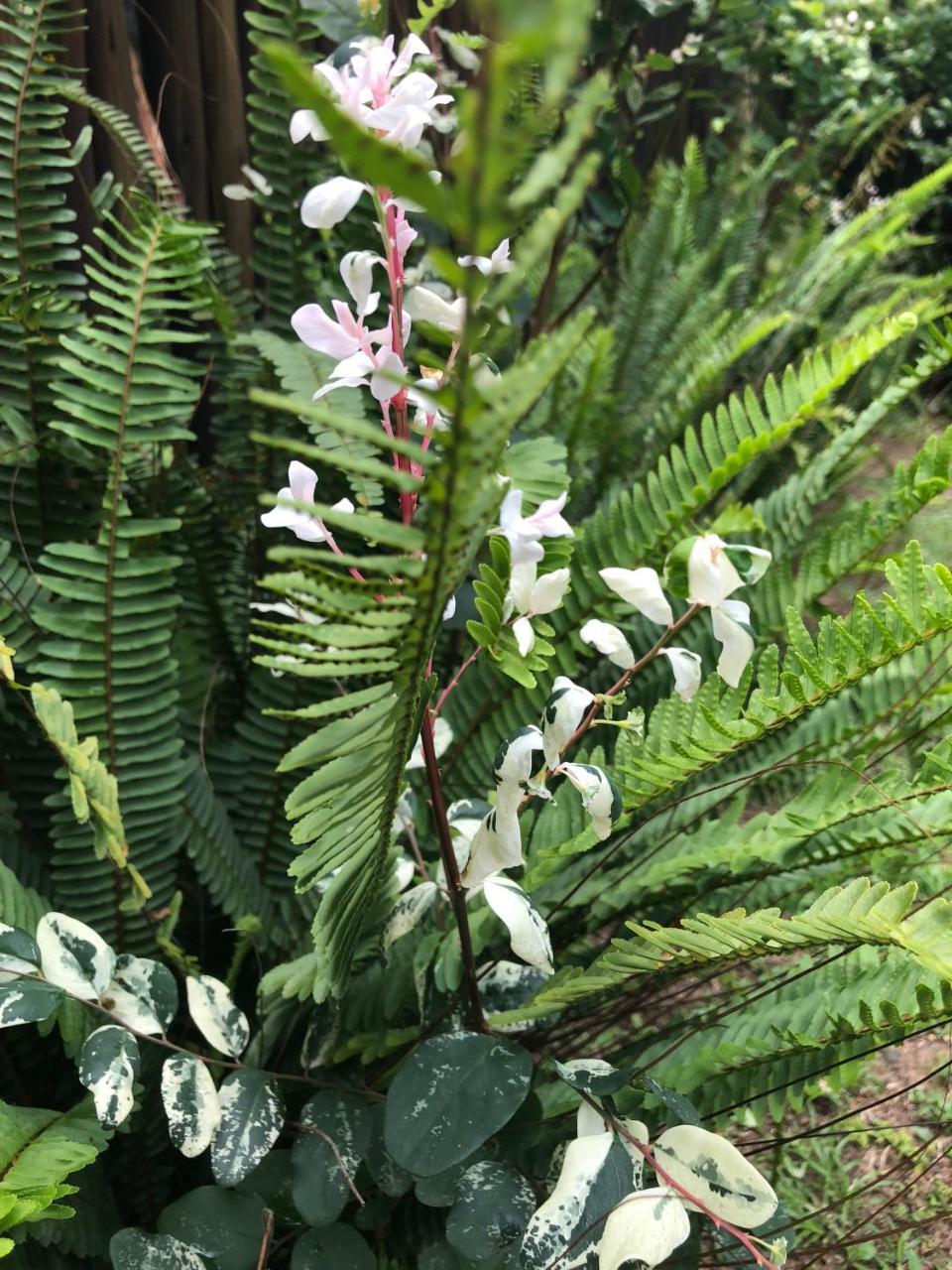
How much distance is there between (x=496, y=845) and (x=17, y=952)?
1.24ft

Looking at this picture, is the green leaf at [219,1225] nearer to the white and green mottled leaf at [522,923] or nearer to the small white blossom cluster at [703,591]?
the white and green mottled leaf at [522,923]

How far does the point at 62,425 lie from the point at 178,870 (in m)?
0.52

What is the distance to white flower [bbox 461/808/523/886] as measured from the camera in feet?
2.20

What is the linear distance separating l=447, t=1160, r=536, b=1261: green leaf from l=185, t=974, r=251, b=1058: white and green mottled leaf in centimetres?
22

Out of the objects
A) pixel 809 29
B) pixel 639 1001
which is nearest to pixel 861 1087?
pixel 639 1001

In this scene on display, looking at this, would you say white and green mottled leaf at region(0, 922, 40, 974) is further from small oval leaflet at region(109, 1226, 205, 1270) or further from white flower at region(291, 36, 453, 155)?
white flower at region(291, 36, 453, 155)

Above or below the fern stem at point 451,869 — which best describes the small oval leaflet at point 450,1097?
below

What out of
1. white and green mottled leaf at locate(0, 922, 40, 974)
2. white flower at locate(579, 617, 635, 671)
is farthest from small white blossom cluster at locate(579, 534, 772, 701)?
white and green mottled leaf at locate(0, 922, 40, 974)

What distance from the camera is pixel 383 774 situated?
0.58 meters

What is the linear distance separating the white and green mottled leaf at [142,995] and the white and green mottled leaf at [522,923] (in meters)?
0.29

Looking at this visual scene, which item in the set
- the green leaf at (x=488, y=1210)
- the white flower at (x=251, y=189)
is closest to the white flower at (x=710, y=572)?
the green leaf at (x=488, y=1210)

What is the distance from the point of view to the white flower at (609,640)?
73 cm

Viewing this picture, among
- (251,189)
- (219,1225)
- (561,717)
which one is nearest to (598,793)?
(561,717)

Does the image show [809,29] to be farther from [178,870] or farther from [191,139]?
[178,870]
